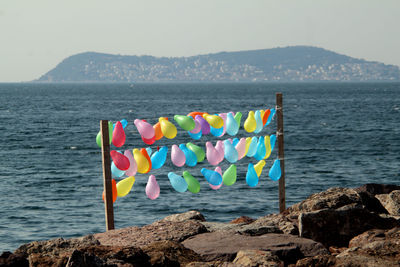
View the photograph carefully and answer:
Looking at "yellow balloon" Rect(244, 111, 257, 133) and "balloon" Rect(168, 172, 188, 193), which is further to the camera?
"yellow balloon" Rect(244, 111, 257, 133)

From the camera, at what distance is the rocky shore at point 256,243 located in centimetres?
542

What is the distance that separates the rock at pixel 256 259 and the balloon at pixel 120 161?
2367 millimetres

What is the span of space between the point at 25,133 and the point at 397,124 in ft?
89.4

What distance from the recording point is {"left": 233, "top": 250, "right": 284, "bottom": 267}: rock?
17.6ft

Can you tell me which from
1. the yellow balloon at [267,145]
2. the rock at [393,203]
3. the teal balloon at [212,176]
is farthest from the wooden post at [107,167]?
the rock at [393,203]

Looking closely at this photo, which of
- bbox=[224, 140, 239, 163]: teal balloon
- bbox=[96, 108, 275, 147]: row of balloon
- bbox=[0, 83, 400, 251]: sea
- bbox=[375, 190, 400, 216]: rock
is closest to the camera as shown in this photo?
bbox=[96, 108, 275, 147]: row of balloon

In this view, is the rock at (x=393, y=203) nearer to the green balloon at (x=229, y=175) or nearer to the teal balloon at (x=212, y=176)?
the green balloon at (x=229, y=175)

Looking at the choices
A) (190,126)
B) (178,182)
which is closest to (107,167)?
(178,182)

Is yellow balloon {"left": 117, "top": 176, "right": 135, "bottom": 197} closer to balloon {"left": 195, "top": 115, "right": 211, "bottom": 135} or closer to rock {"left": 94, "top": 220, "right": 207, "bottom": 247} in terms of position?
rock {"left": 94, "top": 220, "right": 207, "bottom": 247}

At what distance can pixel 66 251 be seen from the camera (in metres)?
6.06

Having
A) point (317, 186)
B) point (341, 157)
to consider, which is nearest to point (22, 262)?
point (317, 186)

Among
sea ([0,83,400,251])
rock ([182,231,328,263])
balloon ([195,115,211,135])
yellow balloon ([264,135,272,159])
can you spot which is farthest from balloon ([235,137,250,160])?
rock ([182,231,328,263])

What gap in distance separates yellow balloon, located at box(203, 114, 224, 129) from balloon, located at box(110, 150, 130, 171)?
1.34m

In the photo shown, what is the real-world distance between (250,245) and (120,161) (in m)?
2.13
